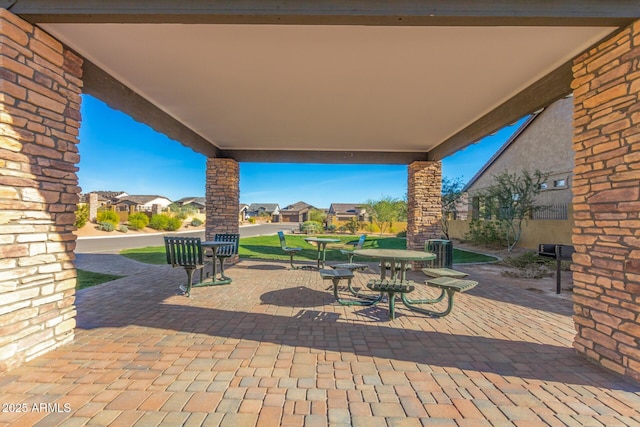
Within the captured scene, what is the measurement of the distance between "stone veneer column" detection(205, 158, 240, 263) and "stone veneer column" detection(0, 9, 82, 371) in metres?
4.76

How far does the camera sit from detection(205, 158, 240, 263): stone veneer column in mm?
7914

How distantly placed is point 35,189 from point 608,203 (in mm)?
5182

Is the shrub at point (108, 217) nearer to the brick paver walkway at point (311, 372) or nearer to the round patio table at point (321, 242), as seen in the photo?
the round patio table at point (321, 242)

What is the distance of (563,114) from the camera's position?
42.5 ft

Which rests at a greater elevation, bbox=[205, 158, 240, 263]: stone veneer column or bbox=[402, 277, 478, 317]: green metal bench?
bbox=[205, 158, 240, 263]: stone veneer column

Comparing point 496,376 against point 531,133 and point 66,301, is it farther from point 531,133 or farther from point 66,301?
point 531,133

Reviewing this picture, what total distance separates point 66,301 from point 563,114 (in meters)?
17.2

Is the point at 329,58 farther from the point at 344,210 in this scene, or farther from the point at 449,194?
the point at 344,210

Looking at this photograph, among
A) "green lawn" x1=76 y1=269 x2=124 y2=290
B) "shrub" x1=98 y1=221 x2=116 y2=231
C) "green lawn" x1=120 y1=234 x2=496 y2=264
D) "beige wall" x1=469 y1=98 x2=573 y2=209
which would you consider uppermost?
"beige wall" x1=469 y1=98 x2=573 y2=209

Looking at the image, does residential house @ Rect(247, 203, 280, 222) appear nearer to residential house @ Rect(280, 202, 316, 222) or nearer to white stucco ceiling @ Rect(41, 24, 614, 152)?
residential house @ Rect(280, 202, 316, 222)

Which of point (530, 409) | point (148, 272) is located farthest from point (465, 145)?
point (148, 272)

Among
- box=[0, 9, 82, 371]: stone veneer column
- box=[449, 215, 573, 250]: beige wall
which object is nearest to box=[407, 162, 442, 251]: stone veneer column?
box=[449, 215, 573, 250]: beige wall

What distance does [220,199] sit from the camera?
7965 mm

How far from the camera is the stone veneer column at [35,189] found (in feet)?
8.09
